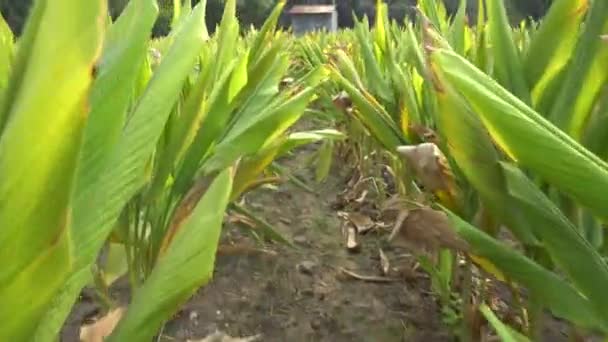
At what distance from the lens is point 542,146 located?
0.47 m

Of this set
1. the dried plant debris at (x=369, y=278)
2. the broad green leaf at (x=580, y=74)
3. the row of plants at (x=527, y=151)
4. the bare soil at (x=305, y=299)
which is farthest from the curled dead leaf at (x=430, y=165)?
the dried plant debris at (x=369, y=278)

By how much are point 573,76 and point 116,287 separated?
101cm

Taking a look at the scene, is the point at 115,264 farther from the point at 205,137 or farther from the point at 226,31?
the point at 226,31

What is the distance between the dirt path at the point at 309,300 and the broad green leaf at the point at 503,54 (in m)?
0.51

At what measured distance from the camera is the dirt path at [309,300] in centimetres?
125

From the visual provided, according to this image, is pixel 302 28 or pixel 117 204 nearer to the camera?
pixel 117 204

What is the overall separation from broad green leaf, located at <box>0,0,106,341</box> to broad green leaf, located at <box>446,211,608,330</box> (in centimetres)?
39

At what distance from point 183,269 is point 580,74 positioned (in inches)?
18.9

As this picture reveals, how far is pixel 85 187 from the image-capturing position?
15.8 inches

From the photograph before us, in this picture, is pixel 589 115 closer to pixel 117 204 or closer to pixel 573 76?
pixel 573 76

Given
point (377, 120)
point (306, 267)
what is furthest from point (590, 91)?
point (306, 267)

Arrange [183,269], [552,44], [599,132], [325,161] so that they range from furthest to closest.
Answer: [325,161] → [552,44] → [599,132] → [183,269]


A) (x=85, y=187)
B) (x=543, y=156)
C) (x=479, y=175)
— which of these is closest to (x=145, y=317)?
(x=85, y=187)

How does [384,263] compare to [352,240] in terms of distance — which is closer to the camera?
[384,263]
